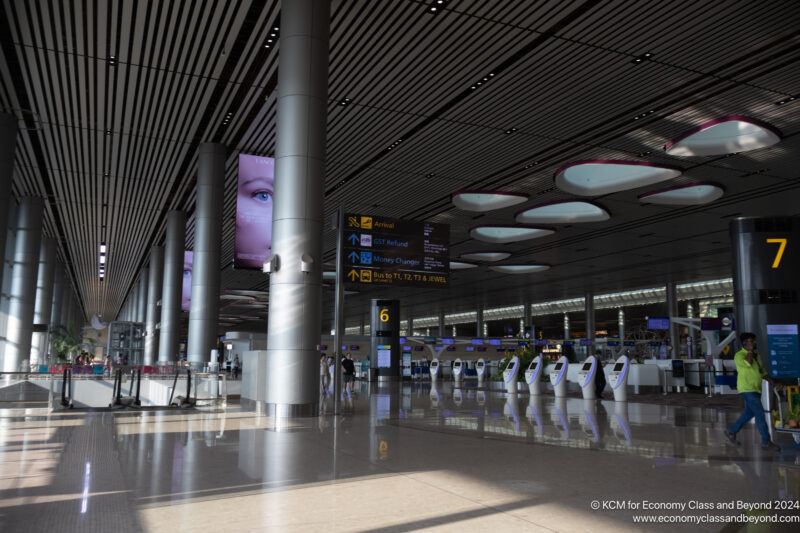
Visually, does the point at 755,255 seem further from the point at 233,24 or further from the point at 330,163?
the point at 330,163

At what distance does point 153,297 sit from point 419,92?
82.0ft

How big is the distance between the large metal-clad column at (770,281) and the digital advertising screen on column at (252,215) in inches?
455

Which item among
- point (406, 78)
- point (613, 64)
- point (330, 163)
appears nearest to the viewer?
point (613, 64)

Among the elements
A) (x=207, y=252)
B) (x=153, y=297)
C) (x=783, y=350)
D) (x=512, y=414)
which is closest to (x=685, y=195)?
(x=783, y=350)

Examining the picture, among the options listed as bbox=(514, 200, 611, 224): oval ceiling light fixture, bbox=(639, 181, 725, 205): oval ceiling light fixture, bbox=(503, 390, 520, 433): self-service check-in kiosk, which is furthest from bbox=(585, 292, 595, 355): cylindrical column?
bbox=(503, 390, 520, 433): self-service check-in kiosk

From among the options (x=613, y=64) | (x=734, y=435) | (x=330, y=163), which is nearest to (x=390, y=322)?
(x=330, y=163)

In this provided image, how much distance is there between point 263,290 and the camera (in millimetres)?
48031

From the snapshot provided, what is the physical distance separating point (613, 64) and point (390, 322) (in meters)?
21.0

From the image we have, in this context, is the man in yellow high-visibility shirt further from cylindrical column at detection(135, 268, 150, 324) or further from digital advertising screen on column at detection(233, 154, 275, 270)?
cylindrical column at detection(135, 268, 150, 324)

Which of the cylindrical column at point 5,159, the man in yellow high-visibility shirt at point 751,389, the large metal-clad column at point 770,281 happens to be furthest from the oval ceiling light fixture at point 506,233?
the man in yellow high-visibility shirt at point 751,389

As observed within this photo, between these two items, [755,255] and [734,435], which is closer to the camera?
[734,435]

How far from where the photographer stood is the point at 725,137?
52.4 feet

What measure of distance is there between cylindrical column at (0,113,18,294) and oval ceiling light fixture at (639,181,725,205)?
64.0 ft

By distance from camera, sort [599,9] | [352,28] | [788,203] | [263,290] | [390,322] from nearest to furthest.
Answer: [599,9], [352,28], [788,203], [390,322], [263,290]
